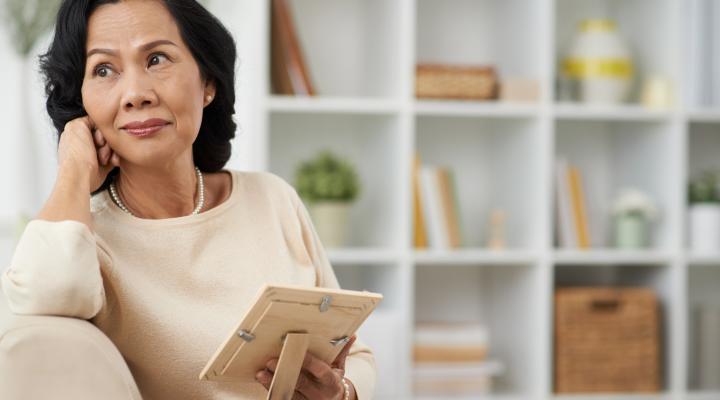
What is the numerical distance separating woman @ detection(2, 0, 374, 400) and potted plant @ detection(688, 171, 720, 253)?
6.53ft

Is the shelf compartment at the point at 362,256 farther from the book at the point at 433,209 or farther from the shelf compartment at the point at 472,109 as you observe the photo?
the shelf compartment at the point at 472,109

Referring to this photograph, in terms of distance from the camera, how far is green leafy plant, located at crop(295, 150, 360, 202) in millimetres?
3041

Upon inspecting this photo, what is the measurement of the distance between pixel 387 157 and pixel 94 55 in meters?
1.79

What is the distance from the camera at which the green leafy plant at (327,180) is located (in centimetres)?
304

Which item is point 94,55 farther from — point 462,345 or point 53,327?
point 462,345

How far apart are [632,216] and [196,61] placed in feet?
6.78

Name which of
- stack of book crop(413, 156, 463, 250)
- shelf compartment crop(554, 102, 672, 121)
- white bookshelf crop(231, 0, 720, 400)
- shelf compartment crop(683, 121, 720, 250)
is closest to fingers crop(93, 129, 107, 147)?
white bookshelf crop(231, 0, 720, 400)

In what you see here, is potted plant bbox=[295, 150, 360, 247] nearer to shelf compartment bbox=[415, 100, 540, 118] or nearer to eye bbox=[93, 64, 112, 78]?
shelf compartment bbox=[415, 100, 540, 118]

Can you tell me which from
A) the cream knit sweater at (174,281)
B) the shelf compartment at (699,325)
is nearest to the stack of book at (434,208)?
the shelf compartment at (699,325)

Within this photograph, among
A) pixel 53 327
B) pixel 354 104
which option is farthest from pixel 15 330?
pixel 354 104

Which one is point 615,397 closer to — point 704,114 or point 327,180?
point 704,114

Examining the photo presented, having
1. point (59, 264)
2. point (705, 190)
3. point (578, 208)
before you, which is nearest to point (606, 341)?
A: point (578, 208)

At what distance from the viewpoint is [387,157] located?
3.14 meters

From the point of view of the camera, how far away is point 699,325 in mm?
3320
